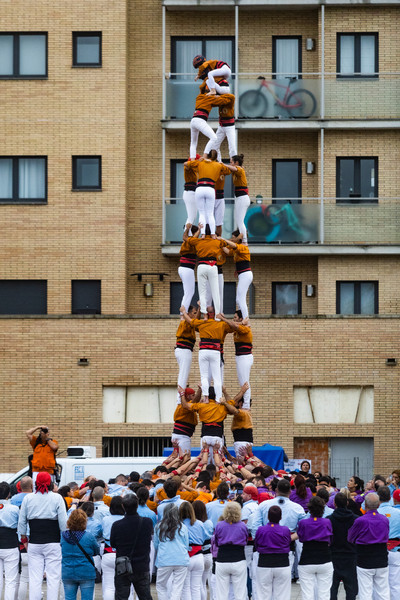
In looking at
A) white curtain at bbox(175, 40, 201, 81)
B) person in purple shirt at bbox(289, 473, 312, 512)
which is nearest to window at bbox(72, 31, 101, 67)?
white curtain at bbox(175, 40, 201, 81)

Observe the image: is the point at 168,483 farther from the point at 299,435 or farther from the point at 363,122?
the point at 363,122

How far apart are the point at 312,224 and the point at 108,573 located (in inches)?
853

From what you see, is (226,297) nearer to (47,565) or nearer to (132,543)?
(47,565)

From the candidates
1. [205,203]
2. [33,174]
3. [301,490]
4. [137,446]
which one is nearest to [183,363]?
[205,203]

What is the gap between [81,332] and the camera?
112 feet

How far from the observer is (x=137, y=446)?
34.0m

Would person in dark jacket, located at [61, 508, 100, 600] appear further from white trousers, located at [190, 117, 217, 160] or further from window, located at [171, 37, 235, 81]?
window, located at [171, 37, 235, 81]

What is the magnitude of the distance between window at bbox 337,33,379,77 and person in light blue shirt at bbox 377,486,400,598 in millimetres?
22989

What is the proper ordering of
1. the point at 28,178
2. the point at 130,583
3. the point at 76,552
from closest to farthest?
1. the point at 130,583
2. the point at 76,552
3. the point at 28,178

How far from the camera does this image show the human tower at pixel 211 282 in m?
23.8

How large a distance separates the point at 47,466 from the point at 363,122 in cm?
1803

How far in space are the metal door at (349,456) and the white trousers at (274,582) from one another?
18809 millimetres

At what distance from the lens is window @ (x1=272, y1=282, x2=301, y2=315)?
37.2m

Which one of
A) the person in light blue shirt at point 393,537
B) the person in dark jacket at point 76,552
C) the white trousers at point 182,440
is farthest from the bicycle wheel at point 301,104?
the person in dark jacket at point 76,552
